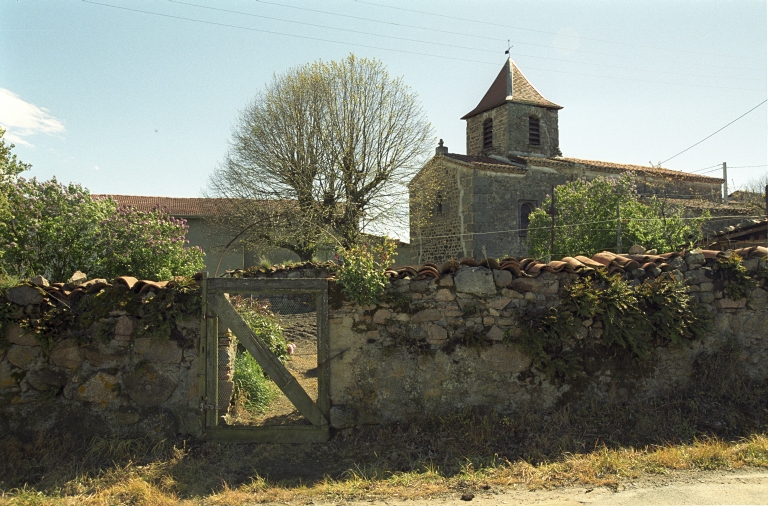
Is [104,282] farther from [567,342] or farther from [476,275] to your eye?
[567,342]

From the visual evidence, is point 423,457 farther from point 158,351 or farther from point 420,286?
point 158,351

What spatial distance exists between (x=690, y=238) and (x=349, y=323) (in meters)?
11.0

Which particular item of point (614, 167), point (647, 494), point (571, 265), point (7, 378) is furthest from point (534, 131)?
point (7, 378)

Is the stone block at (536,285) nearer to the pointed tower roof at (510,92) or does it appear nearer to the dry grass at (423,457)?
the dry grass at (423,457)

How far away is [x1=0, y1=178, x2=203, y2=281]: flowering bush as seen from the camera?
295 inches

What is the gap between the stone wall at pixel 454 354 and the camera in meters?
5.61

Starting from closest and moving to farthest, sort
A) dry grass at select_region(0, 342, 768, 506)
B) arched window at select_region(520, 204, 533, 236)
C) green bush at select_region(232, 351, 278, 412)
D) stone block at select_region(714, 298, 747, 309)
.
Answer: dry grass at select_region(0, 342, 768, 506)
stone block at select_region(714, 298, 747, 309)
green bush at select_region(232, 351, 278, 412)
arched window at select_region(520, 204, 533, 236)

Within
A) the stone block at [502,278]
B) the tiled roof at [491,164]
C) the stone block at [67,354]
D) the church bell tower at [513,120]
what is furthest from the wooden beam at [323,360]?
the church bell tower at [513,120]

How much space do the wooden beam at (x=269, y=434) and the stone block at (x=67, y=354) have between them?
4.98ft

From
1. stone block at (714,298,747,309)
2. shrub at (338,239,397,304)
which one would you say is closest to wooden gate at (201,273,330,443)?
shrub at (338,239,397,304)

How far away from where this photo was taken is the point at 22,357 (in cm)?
547

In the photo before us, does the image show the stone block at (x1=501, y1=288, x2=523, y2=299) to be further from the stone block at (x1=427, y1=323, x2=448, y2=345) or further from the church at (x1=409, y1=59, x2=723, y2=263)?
the church at (x1=409, y1=59, x2=723, y2=263)

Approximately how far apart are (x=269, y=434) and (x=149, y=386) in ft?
4.31

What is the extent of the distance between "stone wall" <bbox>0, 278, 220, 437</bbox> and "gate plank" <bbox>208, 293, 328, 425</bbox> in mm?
246
